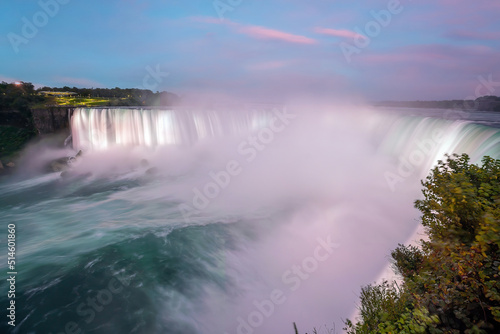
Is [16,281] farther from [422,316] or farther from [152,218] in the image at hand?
[422,316]

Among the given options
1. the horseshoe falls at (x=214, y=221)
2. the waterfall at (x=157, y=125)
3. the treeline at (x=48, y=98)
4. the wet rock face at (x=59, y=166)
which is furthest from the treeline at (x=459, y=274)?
the treeline at (x=48, y=98)

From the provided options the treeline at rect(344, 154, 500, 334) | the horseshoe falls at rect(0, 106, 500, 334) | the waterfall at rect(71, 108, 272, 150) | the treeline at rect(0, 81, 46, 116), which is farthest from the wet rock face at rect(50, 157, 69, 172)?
the treeline at rect(344, 154, 500, 334)

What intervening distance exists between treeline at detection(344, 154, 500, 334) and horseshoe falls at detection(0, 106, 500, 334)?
12.4ft

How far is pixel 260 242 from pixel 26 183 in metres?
29.5

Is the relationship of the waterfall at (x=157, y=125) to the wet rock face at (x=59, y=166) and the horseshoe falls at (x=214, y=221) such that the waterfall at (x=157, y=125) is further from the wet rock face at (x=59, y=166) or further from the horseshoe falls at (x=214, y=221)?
the wet rock face at (x=59, y=166)

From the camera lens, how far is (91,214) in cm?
1788

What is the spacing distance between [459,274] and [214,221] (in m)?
13.0

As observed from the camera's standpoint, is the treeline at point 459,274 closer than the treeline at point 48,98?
Yes

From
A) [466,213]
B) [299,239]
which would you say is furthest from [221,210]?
[466,213]

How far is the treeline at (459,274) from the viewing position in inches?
175

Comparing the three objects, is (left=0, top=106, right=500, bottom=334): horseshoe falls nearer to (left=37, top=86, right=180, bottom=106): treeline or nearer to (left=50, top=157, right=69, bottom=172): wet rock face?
(left=50, top=157, right=69, bottom=172): wet rock face

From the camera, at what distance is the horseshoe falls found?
362 inches

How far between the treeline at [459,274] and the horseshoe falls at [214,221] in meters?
3.79

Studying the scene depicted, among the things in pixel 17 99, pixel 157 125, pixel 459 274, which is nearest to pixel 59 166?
pixel 157 125
